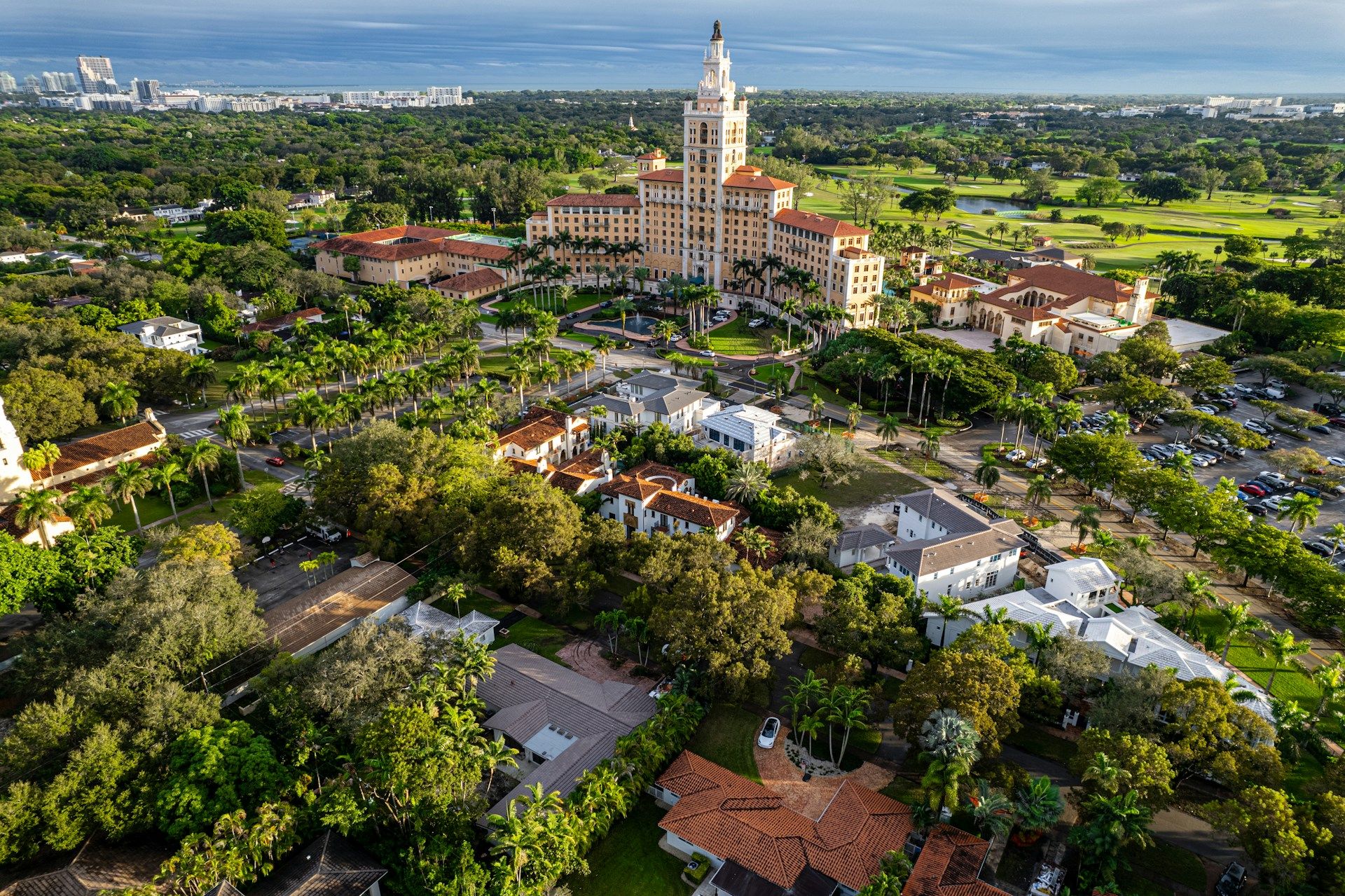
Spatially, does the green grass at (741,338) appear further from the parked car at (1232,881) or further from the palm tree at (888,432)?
the parked car at (1232,881)

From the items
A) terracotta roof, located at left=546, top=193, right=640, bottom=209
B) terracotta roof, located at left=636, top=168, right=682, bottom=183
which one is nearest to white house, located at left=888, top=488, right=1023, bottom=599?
terracotta roof, located at left=636, top=168, right=682, bottom=183

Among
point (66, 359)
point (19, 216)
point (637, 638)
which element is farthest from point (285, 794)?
point (19, 216)

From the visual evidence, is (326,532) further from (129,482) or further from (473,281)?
(473,281)

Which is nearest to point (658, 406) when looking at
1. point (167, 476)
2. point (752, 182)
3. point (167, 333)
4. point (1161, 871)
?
point (167, 476)

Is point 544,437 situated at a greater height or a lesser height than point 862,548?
greater

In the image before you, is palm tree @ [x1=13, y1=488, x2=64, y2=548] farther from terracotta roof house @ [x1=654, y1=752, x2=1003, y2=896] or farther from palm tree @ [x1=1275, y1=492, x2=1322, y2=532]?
palm tree @ [x1=1275, y1=492, x2=1322, y2=532]
